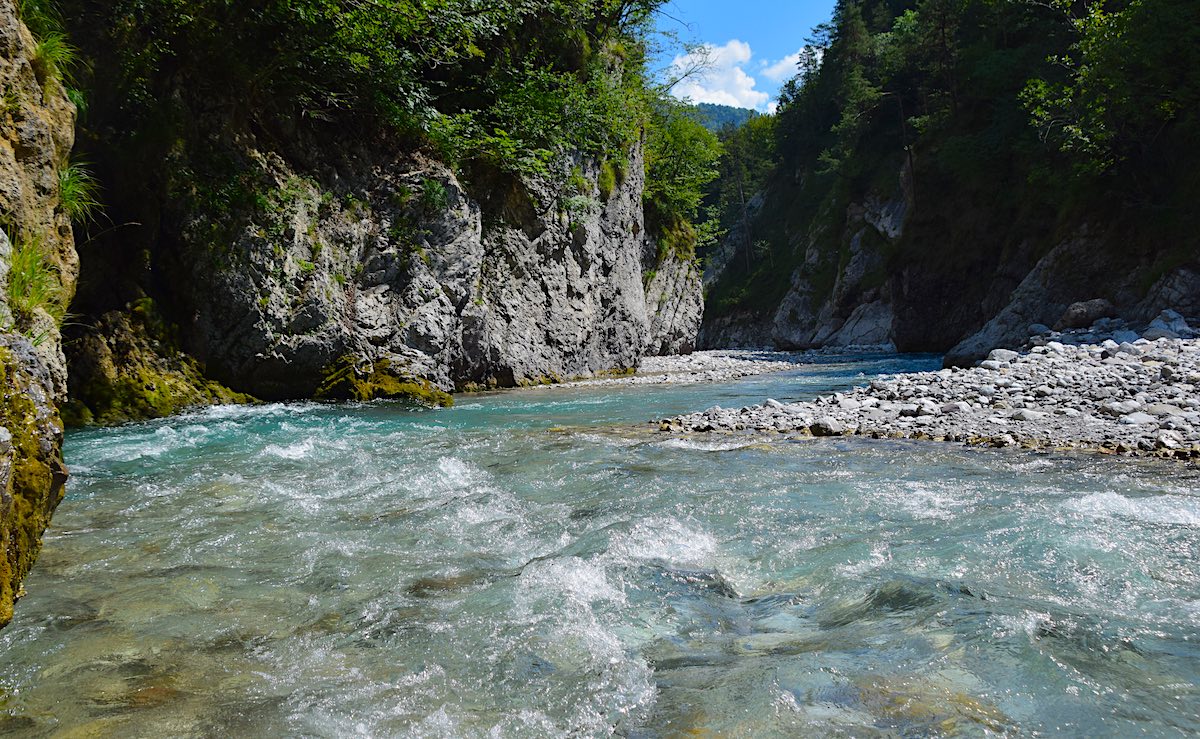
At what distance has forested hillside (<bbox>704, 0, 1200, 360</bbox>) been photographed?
19.7 metres

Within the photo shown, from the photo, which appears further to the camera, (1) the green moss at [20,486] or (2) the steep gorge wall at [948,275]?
(2) the steep gorge wall at [948,275]

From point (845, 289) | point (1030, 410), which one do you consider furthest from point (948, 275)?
point (1030, 410)

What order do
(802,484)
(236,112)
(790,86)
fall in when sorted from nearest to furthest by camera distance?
(802,484) → (236,112) → (790,86)

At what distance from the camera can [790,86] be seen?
216 feet

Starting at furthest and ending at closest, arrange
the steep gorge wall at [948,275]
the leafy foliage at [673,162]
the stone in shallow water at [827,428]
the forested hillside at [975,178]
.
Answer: the leafy foliage at [673,162], the steep gorge wall at [948,275], the forested hillside at [975,178], the stone in shallow water at [827,428]

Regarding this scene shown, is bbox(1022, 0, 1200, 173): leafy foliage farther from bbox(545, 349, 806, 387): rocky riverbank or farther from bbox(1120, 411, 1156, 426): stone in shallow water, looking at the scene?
bbox(1120, 411, 1156, 426): stone in shallow water

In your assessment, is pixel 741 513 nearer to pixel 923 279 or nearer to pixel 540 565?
pixel 540 565

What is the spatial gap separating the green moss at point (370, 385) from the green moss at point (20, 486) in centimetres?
924

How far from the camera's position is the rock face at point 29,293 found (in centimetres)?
272

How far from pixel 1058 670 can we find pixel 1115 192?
2459 cm

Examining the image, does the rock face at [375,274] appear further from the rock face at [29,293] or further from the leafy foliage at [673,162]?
the leafy foliage at [673,162]

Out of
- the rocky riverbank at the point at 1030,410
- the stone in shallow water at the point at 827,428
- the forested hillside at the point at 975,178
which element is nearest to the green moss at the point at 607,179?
the forested hillside at the point at 975,178

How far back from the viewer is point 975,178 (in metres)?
30.8

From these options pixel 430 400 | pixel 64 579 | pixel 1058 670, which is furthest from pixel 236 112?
pixel 1058 670
